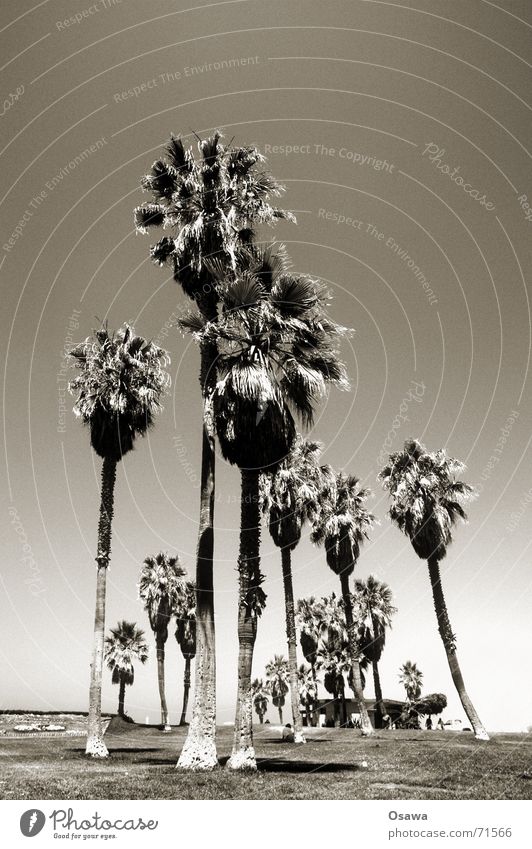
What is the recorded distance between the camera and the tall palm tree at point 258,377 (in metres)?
14.5

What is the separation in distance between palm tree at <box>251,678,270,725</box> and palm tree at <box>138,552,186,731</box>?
96.5 feet

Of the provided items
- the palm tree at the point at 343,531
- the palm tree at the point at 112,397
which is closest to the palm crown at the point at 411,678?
the palm tree at the point at 343,531

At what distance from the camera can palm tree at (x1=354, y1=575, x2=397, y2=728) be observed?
141ft

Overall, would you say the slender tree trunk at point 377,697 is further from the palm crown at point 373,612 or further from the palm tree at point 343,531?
the palm tree at point 343,531

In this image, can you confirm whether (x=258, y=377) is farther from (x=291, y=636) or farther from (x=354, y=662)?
(x=354, y=662)

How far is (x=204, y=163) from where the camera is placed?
61.2 feet

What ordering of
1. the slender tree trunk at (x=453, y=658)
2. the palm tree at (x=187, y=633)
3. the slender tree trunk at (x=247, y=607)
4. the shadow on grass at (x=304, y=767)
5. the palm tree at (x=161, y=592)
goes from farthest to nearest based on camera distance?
the palm tree at (x=187, y=633) < the palm tree at (x=161, y=592) < the slender tree trunk at (x=453, y=658) < the shadow on grass at (x=304, y=767) < the slender tree trunk at (x=247, y=607)

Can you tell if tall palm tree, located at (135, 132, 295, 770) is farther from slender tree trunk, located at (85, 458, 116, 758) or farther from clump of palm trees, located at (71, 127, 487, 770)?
slender tree trunk, located at (85, 458, 116, 758)

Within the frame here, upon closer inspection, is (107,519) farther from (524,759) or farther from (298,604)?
(298,604)

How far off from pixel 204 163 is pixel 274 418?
30.7ft

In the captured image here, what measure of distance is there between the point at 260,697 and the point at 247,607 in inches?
2537

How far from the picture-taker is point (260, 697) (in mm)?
71688

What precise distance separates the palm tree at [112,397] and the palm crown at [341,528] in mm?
13345

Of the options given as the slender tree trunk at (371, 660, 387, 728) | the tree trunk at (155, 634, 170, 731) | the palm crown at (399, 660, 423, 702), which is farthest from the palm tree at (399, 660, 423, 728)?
the tree trunk at (155, 634, 170, 731)
